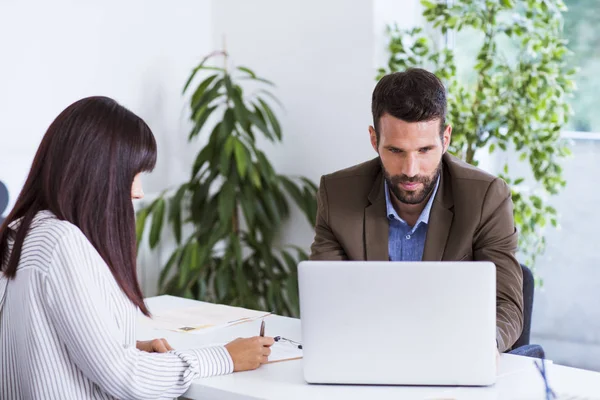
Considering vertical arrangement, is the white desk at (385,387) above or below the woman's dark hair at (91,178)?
below

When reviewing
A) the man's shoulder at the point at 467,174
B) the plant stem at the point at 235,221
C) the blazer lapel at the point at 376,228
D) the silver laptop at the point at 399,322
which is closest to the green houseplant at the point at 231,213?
the plant stem at the point at 235,221

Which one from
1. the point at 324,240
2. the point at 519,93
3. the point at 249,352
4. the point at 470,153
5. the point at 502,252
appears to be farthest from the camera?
the point at 470,153

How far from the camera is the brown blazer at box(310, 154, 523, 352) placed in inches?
84.5

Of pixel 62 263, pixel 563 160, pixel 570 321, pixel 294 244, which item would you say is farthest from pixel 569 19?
pixel 62 263

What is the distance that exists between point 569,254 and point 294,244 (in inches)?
51.3

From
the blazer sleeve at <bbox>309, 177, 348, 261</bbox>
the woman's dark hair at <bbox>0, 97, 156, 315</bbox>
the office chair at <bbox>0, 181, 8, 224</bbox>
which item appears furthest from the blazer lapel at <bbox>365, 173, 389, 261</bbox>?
the office chair at <bbox>0, 181, 8, 224</bbox>

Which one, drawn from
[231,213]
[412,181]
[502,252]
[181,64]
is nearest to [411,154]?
[412,181]

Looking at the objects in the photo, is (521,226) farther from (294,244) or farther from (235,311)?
(235,311)

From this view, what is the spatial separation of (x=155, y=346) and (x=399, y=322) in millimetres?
631

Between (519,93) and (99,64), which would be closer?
(519,93)

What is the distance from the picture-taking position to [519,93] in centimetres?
331

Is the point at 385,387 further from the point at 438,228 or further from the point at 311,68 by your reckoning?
the point at 311,68

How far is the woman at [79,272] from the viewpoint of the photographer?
1.61 metres

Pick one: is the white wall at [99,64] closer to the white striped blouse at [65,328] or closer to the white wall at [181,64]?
the white wall at [181,64]
